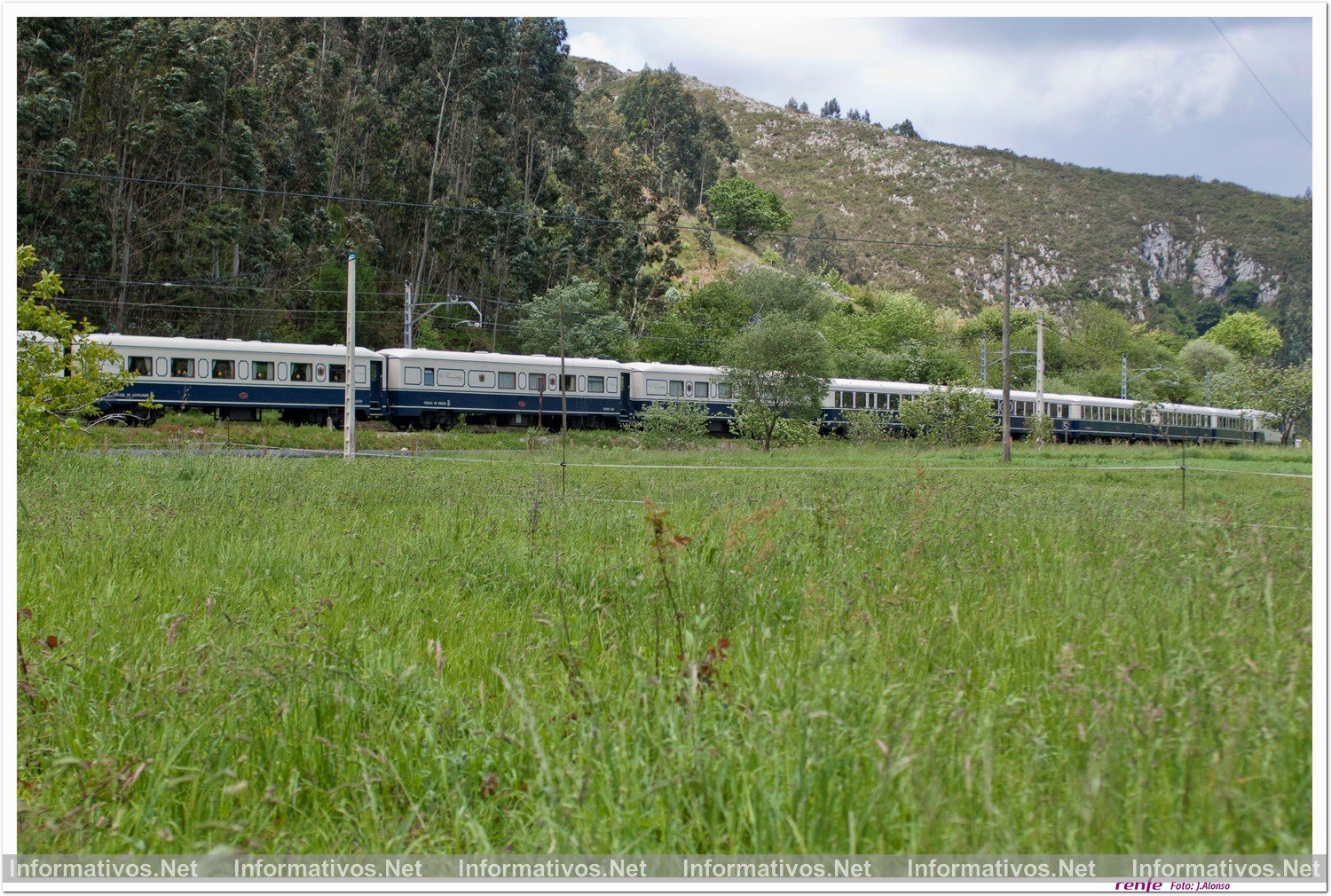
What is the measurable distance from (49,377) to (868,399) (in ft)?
99.9

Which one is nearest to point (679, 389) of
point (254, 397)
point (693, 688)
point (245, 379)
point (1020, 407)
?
point (1020, 407)

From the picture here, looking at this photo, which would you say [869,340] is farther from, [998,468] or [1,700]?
[1,700]

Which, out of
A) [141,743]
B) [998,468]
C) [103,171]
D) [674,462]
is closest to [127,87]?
[103,171]

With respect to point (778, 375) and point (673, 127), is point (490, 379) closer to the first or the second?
point (778, 375)

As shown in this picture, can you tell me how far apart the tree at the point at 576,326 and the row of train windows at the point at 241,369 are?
8490mm

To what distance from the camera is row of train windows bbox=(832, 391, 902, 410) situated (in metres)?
37.0

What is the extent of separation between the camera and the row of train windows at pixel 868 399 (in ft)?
121

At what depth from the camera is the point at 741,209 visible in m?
109

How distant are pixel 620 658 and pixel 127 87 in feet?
123

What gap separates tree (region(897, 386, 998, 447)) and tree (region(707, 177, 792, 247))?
2990 inches

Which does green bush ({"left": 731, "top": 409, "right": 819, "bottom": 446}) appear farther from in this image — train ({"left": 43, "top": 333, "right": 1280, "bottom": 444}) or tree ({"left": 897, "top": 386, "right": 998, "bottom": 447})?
tree ({"left": 897, "top": 386, "right": 998, "bottom": 447})

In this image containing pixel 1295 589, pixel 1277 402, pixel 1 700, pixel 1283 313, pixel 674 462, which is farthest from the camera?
pixel 674 462

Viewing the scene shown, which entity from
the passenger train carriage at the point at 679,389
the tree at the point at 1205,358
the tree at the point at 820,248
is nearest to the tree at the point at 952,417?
the passenger train carriage at the point at 679,389

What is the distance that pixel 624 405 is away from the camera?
35031mm
